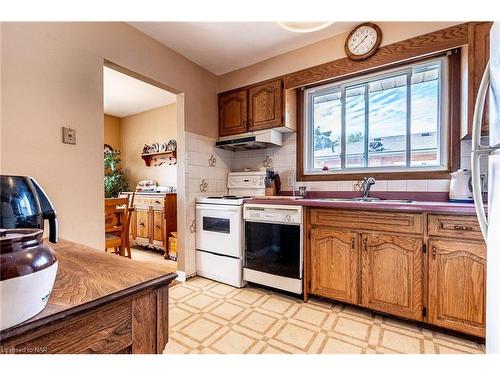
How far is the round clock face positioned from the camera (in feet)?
6.77

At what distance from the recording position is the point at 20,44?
4.67 ft

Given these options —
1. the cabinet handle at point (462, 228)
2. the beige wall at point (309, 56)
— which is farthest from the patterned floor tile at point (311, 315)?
the beige wall at point (309, 56)

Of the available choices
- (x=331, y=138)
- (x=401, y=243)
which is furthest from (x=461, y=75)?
(x=401, y=243)

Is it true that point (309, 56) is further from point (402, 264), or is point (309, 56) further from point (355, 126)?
point (402, 264)

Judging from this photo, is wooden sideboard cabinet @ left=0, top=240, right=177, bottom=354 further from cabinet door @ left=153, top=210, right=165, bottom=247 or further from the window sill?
cabinet door @ left=153, top=210, right=165, bottom=247

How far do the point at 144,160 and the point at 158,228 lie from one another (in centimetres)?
168

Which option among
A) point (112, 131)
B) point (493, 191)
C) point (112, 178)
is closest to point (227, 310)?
point (493, 191)

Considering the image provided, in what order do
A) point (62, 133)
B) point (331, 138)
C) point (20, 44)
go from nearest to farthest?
point (20, 44) → point (62, 133) → point (331, 138)

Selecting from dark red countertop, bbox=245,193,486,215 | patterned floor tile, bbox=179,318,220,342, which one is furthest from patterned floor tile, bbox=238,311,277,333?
dark red countertop, bbox=245,193,486,215

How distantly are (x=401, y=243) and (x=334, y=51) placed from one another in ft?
6.00

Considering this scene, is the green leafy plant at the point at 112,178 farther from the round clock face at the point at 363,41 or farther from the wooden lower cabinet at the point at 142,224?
the round clock face at the point at 363,41

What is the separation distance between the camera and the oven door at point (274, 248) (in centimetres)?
206
